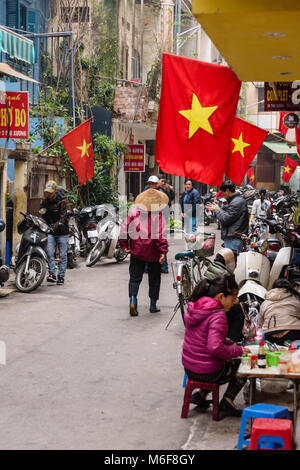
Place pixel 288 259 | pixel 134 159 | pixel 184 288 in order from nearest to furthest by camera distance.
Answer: pixel 288 259
pixel 184 288
pixel 134 159

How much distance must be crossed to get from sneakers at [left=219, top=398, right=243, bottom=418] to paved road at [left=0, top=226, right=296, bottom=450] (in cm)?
6

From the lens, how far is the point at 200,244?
35.0 ft

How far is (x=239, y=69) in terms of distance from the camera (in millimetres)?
7719

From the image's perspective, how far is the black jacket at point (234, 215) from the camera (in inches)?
437

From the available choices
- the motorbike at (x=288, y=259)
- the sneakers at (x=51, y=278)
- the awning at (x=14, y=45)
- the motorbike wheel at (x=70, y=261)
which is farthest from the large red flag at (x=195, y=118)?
the motorbike wheel at (x=70, y=261)

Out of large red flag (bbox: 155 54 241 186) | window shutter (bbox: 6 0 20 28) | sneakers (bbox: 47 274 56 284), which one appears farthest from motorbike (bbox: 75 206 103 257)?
large red flag (bbox: 155 54 241 186)

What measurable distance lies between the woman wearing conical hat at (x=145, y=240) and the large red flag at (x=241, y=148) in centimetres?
144

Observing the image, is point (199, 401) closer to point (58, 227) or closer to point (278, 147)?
point (58, 227)

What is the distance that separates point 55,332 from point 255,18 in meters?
4.96

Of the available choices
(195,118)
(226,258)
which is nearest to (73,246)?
(226,258)

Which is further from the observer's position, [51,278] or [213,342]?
[51,278]

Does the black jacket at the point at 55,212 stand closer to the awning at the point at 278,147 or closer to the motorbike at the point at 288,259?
the motorbike at the point at 288,259

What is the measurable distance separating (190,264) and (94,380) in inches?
131

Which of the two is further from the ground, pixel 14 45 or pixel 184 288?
pixel 14 45
